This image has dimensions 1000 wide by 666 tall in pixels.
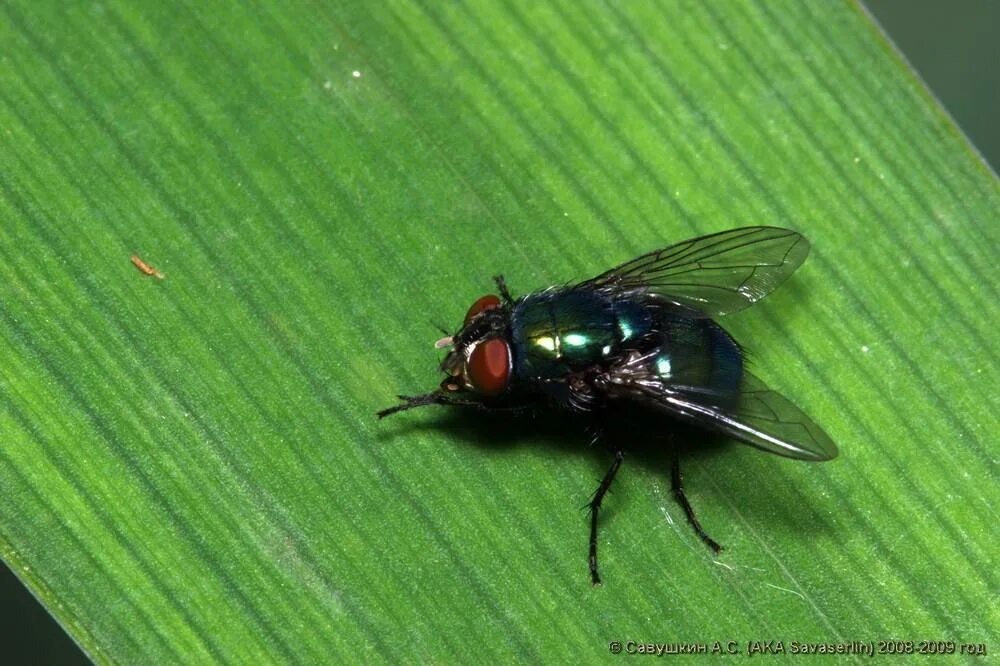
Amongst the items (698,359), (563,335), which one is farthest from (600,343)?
(698,359)

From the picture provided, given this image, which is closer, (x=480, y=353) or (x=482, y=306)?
(x=480, y=353)

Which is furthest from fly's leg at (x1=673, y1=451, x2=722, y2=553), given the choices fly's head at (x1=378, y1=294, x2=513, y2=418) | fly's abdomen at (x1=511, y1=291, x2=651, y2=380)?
fly's head at (x1=378, y1=294, x2=513, y2=418)

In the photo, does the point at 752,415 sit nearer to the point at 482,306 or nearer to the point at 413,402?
the point at 482,306

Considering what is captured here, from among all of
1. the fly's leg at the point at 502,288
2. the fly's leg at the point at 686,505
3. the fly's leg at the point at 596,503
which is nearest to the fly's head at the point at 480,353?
the fly's leg at the point at 502,288

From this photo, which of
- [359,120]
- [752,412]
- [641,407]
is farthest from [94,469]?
[752,412]

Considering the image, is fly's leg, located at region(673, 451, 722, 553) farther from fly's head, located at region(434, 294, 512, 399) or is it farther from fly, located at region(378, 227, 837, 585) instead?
fly's head, located at region(434, 294, 512, 399)

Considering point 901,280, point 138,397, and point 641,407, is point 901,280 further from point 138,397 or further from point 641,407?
point 138,397
